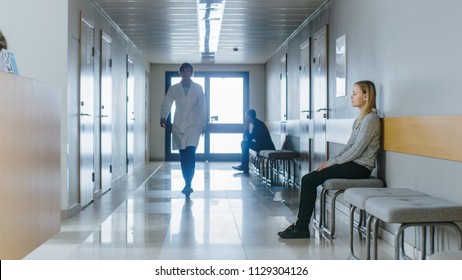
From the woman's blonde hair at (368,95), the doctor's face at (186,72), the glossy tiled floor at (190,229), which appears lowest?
the glossy tiled floor at (190,229)

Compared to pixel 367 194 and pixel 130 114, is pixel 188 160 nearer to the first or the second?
pixel 130 114

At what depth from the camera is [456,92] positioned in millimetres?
3504

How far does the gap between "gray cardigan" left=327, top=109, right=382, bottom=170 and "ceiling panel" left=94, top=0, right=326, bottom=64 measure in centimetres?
287

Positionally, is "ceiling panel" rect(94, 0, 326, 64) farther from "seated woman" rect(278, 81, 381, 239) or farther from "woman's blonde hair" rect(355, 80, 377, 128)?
"seated woman" rect(278, 81, 381, 239)

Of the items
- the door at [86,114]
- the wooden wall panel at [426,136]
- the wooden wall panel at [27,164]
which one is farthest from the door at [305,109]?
the wooden wall panel at [27,164]

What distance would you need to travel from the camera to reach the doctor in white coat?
757cm

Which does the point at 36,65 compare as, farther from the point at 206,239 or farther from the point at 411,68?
the point at 411,68

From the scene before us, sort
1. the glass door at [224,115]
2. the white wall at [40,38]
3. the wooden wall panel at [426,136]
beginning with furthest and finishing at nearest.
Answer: the glass door at [224,115] < the white wall at [40,38] < the wooden wall panel at [426,136]

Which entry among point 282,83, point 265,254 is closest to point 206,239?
point 265,254

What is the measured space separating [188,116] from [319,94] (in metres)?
1.61

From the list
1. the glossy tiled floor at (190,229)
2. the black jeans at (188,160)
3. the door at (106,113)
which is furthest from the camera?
the door at (106,113)

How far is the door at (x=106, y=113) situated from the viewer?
25.5ft

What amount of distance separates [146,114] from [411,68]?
1048 centimetres

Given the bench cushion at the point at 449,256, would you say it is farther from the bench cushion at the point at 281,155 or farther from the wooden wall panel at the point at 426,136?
the bench cushion at the point at 281,155
